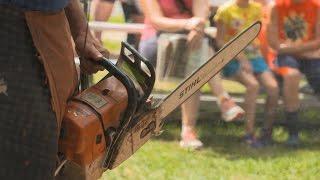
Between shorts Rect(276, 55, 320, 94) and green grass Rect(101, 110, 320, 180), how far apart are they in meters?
0.29

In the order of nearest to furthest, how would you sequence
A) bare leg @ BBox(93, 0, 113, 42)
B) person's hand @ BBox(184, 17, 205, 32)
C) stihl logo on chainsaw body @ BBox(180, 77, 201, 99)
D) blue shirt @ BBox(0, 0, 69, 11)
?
blue shirt @ BBox(0, 0, 69, 11)
stihl logo on chainsaw body @ BBox(180, 77, 201, 99)
person's hand @ BBox(184, 17, 205, 32)
bare leg @ BBox(93, 0, 113, 42)

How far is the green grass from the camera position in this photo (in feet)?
12.7

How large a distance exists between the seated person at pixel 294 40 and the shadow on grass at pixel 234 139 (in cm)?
11

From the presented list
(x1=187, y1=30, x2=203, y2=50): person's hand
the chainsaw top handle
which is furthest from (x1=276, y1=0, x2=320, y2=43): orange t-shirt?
the chainsaw top handle

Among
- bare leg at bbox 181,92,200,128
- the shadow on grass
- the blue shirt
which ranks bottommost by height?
the shadow on grass

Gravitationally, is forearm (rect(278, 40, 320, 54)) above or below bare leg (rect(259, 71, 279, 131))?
above

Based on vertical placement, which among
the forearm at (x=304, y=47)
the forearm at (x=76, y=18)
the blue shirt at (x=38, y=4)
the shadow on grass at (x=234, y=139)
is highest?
the blue shirt at (x=38, y=4)

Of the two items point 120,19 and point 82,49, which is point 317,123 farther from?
point 82,49

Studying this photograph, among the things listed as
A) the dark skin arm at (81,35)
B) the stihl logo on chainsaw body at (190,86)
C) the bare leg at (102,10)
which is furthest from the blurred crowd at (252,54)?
the dark skin arm at (81,35)

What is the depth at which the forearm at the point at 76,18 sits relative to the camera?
2236mm

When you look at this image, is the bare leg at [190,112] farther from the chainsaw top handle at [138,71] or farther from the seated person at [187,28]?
the chainsaw top handle at [138,71]

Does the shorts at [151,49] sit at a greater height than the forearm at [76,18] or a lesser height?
lesser

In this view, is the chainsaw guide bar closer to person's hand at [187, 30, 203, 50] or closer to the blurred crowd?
person's hand at [187, 30, 203, 50]

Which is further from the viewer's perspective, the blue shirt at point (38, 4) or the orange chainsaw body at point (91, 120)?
the orange chainsaw body at point (91, 120)
